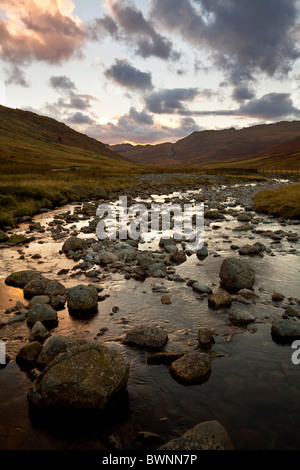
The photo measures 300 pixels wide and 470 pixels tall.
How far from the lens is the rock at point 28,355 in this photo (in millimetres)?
5621

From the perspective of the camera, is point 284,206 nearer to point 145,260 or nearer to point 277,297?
point 145,260

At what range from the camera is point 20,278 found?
9.43m

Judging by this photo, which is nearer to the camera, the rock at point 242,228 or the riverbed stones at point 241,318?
the riverbed stones at point 241,318

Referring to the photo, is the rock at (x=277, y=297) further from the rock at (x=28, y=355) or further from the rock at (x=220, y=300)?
the rock at (x=28, y=355)

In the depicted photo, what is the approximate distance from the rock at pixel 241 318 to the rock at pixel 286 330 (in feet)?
2.06

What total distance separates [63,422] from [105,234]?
12192 millimetres

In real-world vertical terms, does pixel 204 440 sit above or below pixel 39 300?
below

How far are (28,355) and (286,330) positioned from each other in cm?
558

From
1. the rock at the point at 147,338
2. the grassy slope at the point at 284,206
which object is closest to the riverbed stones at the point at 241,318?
the rock at the point at 147,338

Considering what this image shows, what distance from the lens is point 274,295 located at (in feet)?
27.5

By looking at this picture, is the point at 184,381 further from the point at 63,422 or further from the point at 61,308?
the point at 61,308

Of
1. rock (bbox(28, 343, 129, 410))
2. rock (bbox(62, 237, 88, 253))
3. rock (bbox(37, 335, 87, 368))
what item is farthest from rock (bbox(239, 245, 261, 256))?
rock (bbox(28, 343, 129, 410))

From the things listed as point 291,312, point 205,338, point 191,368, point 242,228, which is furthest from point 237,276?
point 242,228

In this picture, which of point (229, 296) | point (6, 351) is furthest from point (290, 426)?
point (6, 351)
